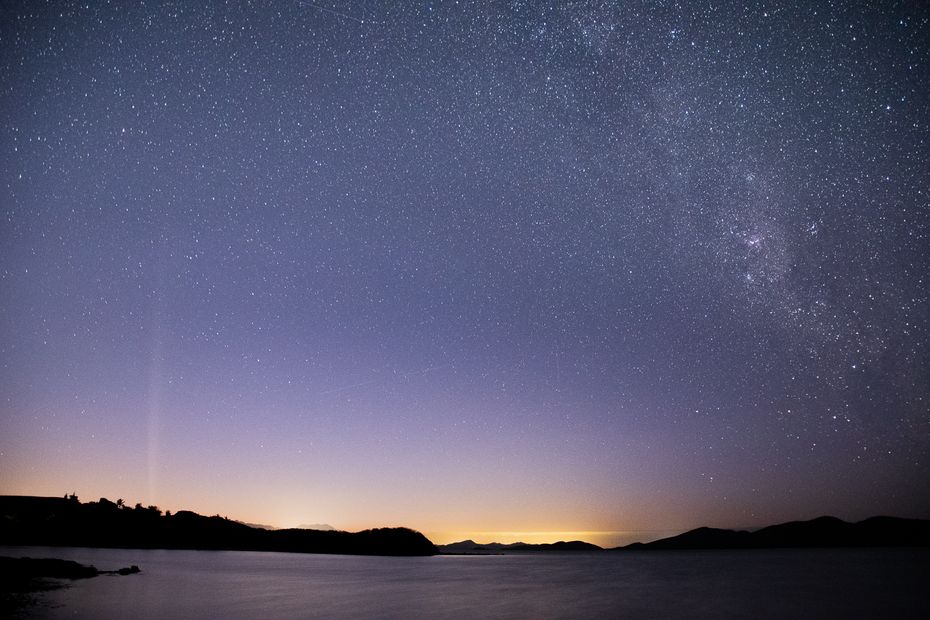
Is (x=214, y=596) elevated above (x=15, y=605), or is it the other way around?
(x=15, y=605)

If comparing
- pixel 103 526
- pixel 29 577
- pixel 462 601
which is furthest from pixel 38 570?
pixel 103 526

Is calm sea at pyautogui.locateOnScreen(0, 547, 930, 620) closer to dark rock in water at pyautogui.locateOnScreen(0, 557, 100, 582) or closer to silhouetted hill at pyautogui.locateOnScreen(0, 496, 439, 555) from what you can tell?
dark rock in water at pyautogui.locateOnScreen(0, 557, 100, 582)

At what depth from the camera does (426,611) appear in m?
→ 38.8

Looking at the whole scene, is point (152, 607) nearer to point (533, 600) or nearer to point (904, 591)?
point (533, 600)

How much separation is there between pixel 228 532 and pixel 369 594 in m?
164

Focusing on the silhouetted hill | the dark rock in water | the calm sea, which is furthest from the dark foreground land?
the silhouetted hill

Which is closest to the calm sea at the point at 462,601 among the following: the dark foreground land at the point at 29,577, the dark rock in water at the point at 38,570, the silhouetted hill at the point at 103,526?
the dark foreground land at the point at 29,577

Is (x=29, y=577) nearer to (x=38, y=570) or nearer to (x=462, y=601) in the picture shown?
(x=38, y=570)

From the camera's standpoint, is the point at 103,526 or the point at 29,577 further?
the point at 103,526

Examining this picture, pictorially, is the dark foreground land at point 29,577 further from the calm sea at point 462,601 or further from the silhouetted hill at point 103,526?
the silhouetted hill at point 103,526

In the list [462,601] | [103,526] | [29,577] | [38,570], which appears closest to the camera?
[29,577]

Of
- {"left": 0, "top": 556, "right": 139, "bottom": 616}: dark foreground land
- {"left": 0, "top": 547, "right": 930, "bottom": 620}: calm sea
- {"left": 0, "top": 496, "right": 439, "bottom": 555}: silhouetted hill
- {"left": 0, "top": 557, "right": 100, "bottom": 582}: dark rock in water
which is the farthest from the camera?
{"left": 0, "top": 496, "right": 439, "bottom": 555}: silhouetted hill

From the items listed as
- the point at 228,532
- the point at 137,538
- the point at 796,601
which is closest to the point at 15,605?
the point at 796,601

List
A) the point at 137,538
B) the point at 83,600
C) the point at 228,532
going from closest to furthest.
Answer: the point at 83,600 → the point at 137,538 → the point at 228,532
